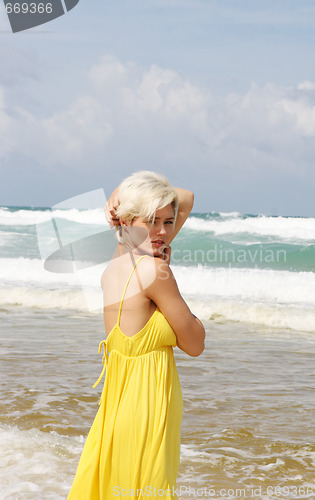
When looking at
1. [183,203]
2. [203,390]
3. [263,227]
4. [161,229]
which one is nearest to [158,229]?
[161,229]

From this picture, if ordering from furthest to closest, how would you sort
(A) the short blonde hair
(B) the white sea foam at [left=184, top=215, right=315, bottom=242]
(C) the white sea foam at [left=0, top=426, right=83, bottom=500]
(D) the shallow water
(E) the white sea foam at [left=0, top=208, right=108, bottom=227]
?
(E) the white sea foam at [left=0, top=208, right=108, bottom=227]
(B) the white sea foam at [left=184, top=215, right=315, bottom=242]
(D) the shallow water
(C) the white sea foam at [left=0, top=426, right=83, bottom=500]
(A) the short blonde hair

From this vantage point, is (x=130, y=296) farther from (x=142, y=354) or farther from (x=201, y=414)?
(x=201, y=414)

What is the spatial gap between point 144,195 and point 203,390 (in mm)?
4373

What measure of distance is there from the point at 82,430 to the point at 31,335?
4.09 meters

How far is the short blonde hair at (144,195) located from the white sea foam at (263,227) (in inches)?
1064

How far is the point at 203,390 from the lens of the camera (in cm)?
610

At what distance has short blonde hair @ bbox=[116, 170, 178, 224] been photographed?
209 cm

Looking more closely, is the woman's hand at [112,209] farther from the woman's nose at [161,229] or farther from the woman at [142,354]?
the woman's nose at [161,229]

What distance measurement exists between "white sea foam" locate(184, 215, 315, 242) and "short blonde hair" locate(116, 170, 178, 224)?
27022 millimetres

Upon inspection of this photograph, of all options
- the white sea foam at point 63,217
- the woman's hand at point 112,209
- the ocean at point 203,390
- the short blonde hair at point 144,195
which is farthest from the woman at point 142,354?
the white sea foam at point 63,217

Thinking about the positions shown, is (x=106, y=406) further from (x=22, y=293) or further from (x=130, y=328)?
(x=22, y=293)

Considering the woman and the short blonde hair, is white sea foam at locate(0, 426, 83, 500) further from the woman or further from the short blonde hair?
the short blonde hair

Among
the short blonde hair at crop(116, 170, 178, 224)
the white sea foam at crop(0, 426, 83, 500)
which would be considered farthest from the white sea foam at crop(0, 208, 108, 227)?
the short blonde hair at crop(116, 170, 178, 224)

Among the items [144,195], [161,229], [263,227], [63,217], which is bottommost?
[263,227]
